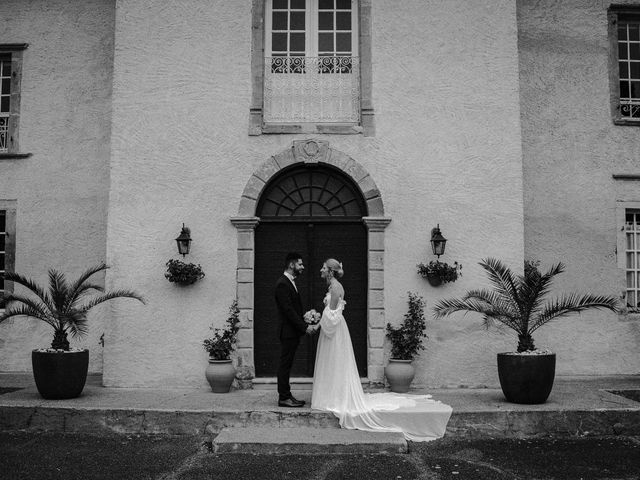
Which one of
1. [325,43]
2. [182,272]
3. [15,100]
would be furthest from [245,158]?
[15,100]

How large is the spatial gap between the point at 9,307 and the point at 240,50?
568 cm

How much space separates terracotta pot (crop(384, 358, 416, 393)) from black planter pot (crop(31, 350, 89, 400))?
13.4 feet

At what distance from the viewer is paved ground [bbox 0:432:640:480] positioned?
6.09 m

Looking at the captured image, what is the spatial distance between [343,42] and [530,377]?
18.5ft

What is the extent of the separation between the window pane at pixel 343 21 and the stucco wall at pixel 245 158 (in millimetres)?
512

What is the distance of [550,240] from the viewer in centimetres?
1087

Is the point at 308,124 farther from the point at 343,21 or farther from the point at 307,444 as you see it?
the point at 307,444

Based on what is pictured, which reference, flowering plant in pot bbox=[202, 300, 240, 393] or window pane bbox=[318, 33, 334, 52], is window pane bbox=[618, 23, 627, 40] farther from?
flowering plant in pot bbox=[202, 300, 240, 393]

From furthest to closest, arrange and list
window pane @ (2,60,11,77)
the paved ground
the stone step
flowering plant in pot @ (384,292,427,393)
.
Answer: window pane @ (2,60,11,77) → flowering plant in pot @ (384,292,427,393) → the stone step → the paved ground

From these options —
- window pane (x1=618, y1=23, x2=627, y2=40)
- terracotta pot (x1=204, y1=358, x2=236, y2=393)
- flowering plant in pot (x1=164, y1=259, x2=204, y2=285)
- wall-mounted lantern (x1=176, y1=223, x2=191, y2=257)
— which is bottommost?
terracotta pot (x1=204, y1=358, x2=236, y2=393)

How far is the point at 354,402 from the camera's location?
782cm

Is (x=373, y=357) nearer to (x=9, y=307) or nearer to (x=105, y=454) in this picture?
(x=105, y=454)

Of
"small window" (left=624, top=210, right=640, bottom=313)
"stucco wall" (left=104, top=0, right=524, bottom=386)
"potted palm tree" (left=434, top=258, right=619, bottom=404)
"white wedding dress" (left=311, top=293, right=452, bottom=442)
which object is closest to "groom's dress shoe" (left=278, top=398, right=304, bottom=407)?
"white wedding dress" (left=311, top=293, right=452, bottom=442)

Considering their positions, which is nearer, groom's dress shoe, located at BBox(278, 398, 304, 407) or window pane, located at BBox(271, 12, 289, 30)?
groom's dress shoe, located at BBox(278, 398, 304, 407)
